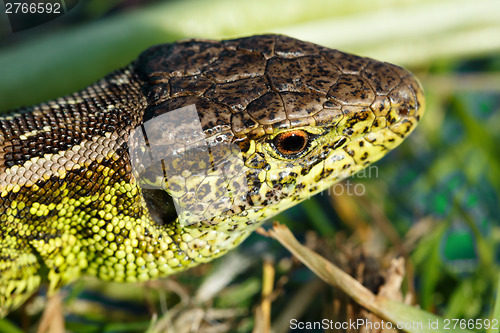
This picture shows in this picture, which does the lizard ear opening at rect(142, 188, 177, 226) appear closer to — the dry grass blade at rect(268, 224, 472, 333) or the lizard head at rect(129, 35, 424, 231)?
the lizard head at rect(129, 35, 424, 231)

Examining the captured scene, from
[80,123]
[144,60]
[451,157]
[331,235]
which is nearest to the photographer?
[80,123]

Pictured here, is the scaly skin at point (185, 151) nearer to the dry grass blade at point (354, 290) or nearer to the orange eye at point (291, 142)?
the orange eye at point (291, 142)

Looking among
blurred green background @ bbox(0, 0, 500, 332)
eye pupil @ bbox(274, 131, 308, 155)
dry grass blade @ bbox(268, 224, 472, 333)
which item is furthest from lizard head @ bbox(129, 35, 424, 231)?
blurred green background @ bbox(0, 0, 500, 332)

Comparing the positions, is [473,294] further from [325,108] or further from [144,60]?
[144,60]

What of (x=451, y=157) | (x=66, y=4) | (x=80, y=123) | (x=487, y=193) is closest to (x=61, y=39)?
(x=66, y=4)

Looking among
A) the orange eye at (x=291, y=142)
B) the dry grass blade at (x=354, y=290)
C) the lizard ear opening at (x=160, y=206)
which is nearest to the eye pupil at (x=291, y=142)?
the orange eye at (x=291, y=142)

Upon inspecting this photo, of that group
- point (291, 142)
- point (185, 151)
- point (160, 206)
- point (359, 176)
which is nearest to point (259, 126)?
point (291, 142)
